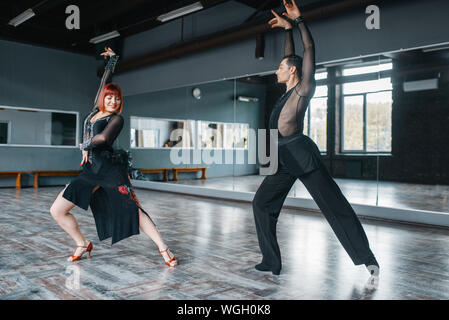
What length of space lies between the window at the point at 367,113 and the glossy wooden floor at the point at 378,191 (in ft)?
1.98

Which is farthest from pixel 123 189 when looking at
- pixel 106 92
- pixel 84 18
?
pixel 84 18

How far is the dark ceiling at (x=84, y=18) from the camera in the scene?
778 cm

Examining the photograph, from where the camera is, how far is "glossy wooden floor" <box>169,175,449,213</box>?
18.9 feet

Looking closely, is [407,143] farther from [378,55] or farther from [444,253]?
[444,253]

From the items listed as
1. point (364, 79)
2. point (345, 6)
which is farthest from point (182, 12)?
point (364, 79)

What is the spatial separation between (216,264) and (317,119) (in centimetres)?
446

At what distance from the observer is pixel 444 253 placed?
3600 mm

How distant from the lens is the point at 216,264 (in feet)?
10.3

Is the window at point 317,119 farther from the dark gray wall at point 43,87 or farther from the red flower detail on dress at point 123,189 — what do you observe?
the dark gray wall at point 43,87

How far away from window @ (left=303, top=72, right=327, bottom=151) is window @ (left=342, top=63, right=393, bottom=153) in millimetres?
365

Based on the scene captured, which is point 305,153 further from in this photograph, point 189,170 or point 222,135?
point 189,170

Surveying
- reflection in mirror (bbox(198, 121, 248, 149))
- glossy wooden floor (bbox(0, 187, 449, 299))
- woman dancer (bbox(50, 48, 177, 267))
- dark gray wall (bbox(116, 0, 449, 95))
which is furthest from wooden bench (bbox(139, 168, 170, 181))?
woman dancer (bbox(50, 48, 177, 267))

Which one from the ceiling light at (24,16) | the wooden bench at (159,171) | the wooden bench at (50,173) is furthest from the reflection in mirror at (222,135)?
the ceiling light at (24,16)

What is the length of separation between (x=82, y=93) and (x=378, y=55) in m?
7.94
